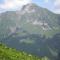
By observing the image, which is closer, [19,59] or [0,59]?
[0,59]

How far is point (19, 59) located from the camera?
106 meters

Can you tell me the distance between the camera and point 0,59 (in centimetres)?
7562

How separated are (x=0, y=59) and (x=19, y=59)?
30602 mm
